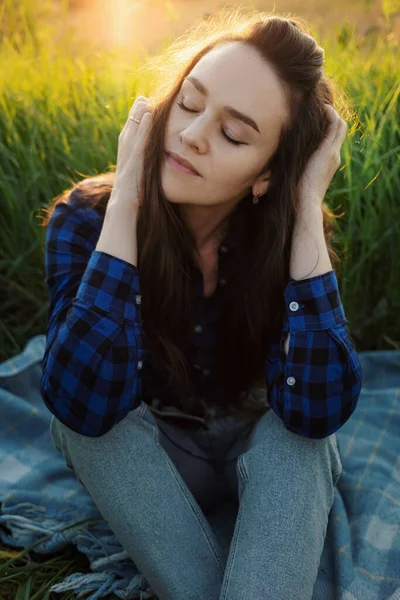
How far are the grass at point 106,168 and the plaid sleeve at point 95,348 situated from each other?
96 centimetres

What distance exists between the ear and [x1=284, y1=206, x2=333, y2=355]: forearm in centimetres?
13

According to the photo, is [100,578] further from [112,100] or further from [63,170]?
[112,100]

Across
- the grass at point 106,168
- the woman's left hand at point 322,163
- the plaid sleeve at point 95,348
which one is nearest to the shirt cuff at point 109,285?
the plaid sleeve at point 95,348

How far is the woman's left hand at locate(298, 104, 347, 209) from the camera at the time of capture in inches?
69.9

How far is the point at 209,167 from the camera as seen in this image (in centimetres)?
162

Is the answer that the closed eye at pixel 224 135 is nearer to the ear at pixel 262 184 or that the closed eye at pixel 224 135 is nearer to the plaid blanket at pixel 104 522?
the ear at pixel 262 184

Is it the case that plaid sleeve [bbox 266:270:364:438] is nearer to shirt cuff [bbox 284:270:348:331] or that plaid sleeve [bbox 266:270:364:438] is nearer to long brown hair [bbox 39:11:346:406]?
shirt cuff [bbox 284:270:348:331]

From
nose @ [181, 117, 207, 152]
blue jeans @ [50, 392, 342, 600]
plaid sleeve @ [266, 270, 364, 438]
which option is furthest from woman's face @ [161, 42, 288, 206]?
blue jeans @ [50, 392, 342, 600]

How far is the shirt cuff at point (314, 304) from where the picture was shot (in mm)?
1660

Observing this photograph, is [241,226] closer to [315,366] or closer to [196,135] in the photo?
[196,135]

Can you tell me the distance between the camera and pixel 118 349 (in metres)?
1.59

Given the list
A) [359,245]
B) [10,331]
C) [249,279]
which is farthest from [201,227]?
[10,331]

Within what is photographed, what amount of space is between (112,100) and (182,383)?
1552 millimetres

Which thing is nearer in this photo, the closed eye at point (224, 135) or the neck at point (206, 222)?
the closed eye at point (224, 135)
